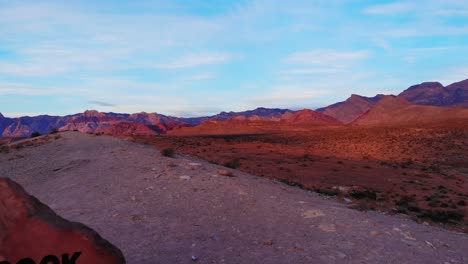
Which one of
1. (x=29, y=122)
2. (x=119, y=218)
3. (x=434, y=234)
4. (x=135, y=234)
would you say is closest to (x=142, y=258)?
(x=135, y=234)

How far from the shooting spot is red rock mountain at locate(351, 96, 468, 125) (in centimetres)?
11944

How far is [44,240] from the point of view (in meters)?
5.11

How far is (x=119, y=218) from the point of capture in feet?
33.3

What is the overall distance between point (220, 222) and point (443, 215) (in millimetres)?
9472

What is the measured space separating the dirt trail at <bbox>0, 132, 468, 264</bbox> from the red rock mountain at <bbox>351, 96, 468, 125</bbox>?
105 meters

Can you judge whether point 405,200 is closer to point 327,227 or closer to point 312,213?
point 312,213

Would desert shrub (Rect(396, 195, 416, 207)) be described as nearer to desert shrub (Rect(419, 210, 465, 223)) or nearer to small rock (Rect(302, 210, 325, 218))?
desert shrub (Rect(419, 210, 465, 223))

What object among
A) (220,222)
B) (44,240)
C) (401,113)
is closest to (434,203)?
(220,222)

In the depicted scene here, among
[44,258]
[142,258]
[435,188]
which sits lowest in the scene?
[435,188]

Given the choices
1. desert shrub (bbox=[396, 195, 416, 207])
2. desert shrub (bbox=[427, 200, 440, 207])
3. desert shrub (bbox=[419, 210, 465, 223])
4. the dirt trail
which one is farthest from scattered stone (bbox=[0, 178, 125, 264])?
desert shrub (bbox=[427, 200, 440, 207])

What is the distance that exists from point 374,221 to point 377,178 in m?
14.3

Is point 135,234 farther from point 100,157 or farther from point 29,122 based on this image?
point 29,122

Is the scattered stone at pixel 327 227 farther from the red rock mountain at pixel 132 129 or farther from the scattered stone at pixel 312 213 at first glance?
the red rock mountain at pixel 132 129

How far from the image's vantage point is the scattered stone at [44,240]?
5.05 m
